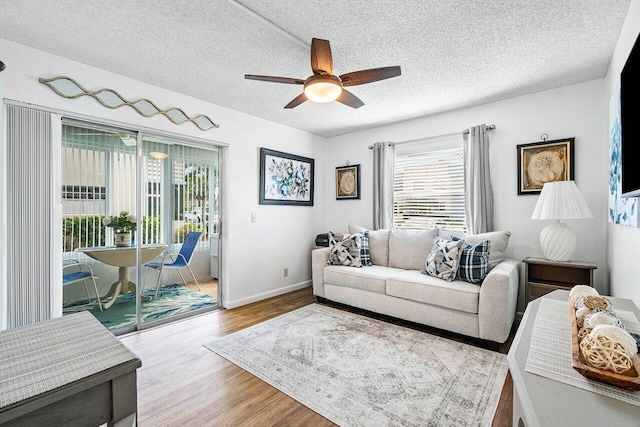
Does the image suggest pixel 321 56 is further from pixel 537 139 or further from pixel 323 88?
pixel 537 139

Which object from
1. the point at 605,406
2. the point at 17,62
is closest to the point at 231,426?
the point at 605,406

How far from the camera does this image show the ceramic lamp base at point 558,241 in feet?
8.88

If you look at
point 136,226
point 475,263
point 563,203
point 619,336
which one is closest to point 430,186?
point 475,263

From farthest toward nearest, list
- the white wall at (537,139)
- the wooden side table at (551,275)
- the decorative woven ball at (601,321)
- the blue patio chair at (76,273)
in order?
the white wall at (537,139)
the wooden side table at (551,275)
the blue patio chair at (76,273)
the decorative woven ball at (601,321)

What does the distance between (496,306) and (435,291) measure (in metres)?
0.50

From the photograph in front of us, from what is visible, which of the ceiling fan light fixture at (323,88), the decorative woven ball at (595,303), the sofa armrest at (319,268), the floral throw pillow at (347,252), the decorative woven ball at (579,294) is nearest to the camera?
the decorative woven ball at (595,303)

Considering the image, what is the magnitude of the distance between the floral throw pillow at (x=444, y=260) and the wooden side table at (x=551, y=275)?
67 centimetres

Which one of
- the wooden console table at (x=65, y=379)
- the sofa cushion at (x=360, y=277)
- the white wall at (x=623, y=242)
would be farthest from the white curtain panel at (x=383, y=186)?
the wooden console table at (x=65, y=379)

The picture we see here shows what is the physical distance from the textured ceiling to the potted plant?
1236 millimetres

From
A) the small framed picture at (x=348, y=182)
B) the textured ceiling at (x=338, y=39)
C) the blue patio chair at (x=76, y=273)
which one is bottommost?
the blue patio chair at (x=76, y=273)

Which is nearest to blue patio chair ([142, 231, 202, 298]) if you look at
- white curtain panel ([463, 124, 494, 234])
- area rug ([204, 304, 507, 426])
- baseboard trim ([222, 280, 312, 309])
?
baseboard trim ([222, 280, 312, 309])

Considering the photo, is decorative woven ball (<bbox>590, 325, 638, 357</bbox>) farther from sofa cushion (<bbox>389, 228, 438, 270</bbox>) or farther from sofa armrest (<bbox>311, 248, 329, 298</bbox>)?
sofa armrest (<bbox>311, 248, 329, 298</bbox>)

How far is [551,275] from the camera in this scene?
298 centimetres

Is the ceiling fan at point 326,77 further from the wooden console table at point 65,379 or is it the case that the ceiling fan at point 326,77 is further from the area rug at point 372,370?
the area rug at point 372,370
